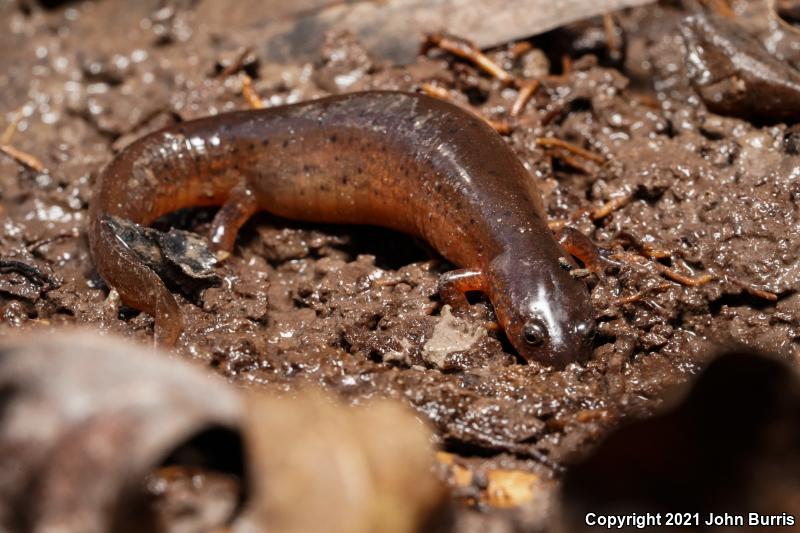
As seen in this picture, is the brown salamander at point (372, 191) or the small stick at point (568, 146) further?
the small stick at point (568, 146)

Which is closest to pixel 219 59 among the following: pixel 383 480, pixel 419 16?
pixel 419 16

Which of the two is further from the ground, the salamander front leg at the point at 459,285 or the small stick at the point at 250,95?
the small stick at the point at 250,95

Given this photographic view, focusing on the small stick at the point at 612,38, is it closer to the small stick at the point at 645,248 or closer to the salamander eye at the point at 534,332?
the small stick at the point at 645,248

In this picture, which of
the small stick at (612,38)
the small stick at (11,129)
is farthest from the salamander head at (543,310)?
the small stick at (11,129)

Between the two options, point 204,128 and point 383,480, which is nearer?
point 383,480

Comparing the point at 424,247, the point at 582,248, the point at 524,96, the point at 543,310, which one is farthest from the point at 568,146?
the point at 543,310

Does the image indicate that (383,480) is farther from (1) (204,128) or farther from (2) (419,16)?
(2) (419,16)

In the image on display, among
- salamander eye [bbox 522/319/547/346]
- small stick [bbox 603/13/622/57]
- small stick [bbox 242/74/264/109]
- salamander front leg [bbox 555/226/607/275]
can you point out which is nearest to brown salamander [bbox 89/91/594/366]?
salamander eye [bbox 522/319/547/346]
